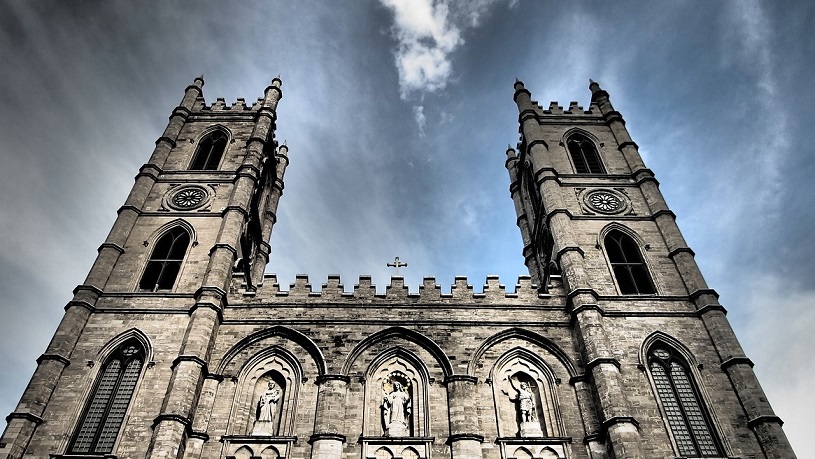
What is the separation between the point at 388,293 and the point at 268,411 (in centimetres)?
570

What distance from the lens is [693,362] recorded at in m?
18.8

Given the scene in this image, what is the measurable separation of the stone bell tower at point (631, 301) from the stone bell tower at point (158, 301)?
1154cm

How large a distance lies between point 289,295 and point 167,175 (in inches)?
358

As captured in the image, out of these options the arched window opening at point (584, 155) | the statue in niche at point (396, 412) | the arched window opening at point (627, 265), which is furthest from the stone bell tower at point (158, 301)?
the arched window opening at point (584, 155)

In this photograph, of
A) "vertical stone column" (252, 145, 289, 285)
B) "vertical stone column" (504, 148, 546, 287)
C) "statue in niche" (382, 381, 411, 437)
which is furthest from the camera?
"vertical stone column" (252, 145, 289, 285)

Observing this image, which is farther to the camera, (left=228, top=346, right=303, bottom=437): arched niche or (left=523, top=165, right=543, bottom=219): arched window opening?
(left=523, top=165, right=543, bottom=219): arched window opening

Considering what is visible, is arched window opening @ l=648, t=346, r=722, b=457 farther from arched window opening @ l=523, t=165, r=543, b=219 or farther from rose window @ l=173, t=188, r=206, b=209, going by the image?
rose window @ l=173, t=188, r=206, b=209

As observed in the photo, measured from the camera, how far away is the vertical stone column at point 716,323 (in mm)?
16484

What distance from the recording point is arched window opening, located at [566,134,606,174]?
2722 centimetres

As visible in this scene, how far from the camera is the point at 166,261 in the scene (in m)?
22.2

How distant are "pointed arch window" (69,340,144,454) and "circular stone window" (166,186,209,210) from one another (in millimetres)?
6755

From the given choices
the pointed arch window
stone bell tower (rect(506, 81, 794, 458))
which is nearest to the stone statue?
stone bell tower (rect(506, 81, 794, 458))

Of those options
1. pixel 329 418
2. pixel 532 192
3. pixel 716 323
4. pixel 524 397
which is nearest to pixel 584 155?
pixel 532 192

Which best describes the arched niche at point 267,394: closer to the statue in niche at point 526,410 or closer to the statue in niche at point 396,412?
the statue in niche at point 396,412
